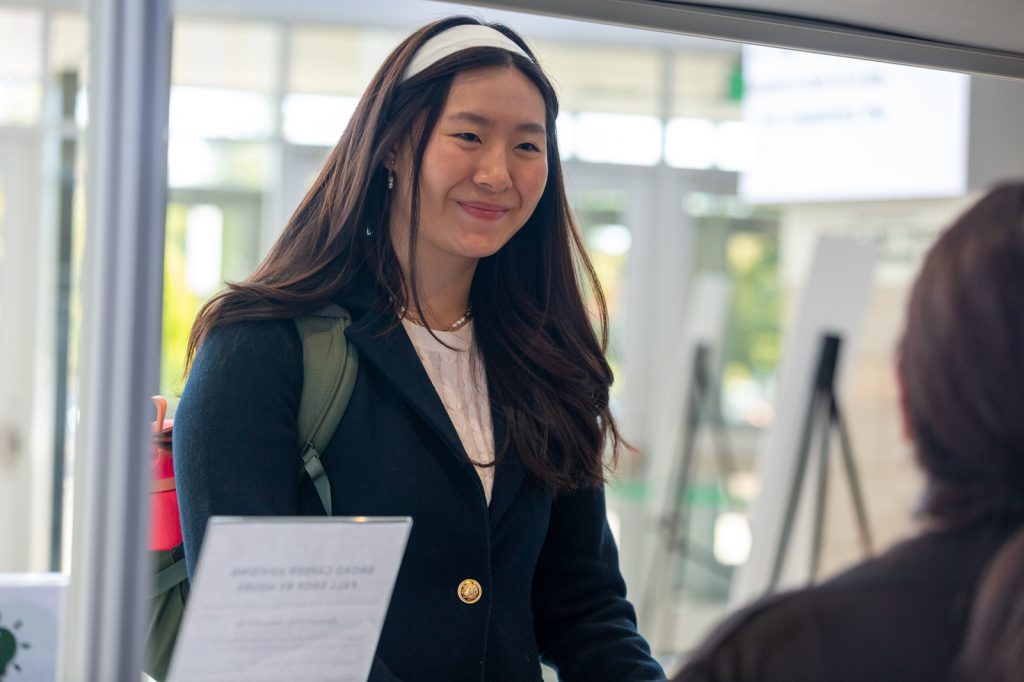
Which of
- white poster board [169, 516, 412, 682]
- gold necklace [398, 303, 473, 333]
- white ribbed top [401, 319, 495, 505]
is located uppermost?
gold necklace [398, 303, 473, 333]

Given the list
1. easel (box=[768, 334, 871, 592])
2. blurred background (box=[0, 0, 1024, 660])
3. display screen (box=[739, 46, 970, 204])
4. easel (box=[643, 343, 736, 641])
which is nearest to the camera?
easel (box=[768, 334, 871, 592])

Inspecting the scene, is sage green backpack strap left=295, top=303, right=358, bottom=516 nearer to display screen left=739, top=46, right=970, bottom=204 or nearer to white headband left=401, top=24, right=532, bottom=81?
white headband left=401, top=24, right=532, bottom=81

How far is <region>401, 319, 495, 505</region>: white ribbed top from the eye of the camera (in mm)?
1555

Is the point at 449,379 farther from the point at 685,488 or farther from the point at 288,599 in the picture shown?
the point at 685,488

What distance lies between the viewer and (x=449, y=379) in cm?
160

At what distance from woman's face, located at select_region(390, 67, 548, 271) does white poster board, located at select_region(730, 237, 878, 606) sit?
2176mm

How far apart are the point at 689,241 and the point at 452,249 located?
Answer: 487cm

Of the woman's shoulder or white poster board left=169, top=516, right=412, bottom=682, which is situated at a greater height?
the woman's shoulder

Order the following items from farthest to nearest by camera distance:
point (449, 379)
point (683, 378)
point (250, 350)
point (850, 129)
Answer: point (683, 378)
point (850, 129)
point (449, 379)
point (250, 350)

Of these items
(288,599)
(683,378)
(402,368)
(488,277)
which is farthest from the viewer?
(683,378)

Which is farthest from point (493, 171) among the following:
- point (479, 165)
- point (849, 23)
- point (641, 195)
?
point (641, 195)

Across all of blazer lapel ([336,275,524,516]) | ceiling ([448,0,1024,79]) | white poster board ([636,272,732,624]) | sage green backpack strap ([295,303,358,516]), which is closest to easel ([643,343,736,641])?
white poster board ([636,272,732,624])

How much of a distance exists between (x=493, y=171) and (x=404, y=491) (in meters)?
0.44

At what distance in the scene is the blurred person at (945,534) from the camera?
34.2 inches
